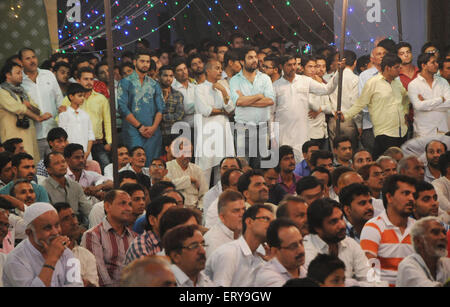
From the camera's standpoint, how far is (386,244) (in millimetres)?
5223

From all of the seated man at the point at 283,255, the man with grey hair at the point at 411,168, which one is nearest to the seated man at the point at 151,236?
the seated man at the point at 283,255

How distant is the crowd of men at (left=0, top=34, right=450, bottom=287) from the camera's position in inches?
184

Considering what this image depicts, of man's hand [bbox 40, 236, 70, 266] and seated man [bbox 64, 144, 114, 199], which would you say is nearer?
man's hand [bbox 40, 236, 70, 266]

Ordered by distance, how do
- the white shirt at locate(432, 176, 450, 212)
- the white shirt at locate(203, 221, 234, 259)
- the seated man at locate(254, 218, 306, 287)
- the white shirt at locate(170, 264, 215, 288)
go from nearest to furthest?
the white shirt at locate(170, 264, 215, 288) < the seated man at locate(254, 218, 306, 287) < the white shirt at locate(203, 221, 234, 259) < the white shirt at locate(432, 176, 450, 212)

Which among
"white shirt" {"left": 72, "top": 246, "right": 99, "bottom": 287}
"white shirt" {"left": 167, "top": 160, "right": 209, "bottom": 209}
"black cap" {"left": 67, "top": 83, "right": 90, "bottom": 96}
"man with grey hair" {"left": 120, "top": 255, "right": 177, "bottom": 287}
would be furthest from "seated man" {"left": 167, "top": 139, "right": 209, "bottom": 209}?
"man with grey hair" {"left": 120, "top": 255, "right": 177, "bottom": 287}

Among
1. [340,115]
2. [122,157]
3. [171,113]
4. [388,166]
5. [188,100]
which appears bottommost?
[388,166]

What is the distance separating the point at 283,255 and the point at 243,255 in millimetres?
398

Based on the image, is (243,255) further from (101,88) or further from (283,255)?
(101,88)

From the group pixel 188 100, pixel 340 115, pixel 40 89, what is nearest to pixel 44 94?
pixel 40 89

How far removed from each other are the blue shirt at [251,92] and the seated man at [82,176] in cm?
169

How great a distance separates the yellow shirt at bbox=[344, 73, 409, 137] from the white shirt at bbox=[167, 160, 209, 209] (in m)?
1.97

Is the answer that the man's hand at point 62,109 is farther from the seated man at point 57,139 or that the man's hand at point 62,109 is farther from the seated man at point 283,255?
the seated man at point 283,255

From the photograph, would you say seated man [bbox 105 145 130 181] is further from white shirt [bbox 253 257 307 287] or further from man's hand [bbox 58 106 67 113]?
white shirt [bbox 253 257 307 287]

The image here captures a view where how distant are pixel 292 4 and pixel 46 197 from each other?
9143 mm
